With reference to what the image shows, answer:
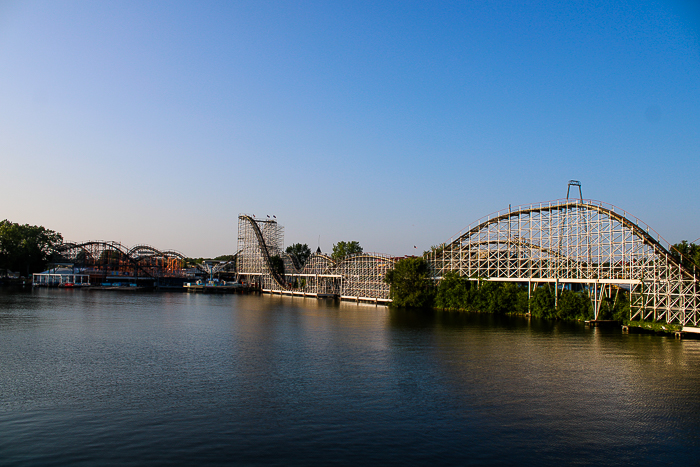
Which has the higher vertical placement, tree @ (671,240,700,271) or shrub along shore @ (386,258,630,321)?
tree @ (671,240,700,271)

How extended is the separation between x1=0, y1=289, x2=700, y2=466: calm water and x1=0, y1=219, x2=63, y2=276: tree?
Answer: 89.7 m

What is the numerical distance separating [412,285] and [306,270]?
33471mm

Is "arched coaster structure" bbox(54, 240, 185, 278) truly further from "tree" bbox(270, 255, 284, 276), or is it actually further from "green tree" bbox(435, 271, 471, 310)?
"green tree" bbox(435, 271, 471, 310)

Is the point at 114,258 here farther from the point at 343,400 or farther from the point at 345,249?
the point at 343,400

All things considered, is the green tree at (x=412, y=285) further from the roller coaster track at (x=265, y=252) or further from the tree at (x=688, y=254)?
the roller coaster track at (x=265, y=252)

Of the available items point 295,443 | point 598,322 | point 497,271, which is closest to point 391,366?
point 295,443

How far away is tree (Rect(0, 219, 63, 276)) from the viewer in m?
108

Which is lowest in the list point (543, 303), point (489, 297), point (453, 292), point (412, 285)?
point (543, 303)

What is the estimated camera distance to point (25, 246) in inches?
4321

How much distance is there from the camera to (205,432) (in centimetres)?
1538

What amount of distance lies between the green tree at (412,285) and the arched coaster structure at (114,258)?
78.0 m

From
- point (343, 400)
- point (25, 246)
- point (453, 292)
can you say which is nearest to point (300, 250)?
point (25, 246)

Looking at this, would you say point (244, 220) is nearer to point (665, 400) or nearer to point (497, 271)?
point (497, 271)

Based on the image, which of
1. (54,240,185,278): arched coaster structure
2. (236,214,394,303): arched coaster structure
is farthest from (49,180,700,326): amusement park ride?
(54,240,185,278): arched coaster structure
